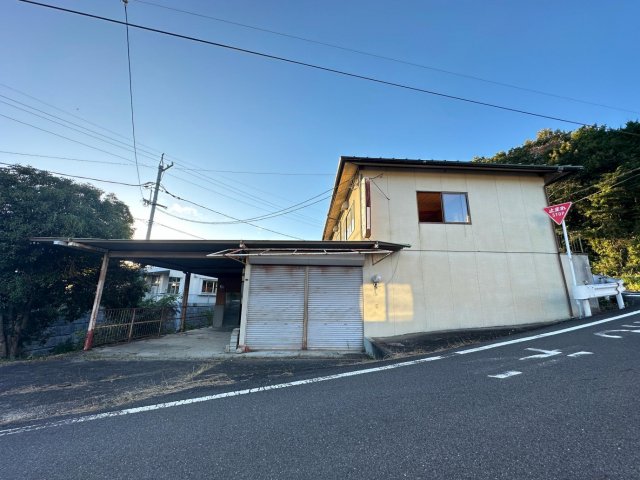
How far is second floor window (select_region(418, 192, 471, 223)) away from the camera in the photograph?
31.1ft

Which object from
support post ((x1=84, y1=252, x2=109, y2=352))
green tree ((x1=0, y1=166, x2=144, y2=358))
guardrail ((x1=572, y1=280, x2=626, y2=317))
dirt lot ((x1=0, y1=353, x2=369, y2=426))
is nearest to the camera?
dirt lot ((x1=0, y1=353, x2=369, y2=426))

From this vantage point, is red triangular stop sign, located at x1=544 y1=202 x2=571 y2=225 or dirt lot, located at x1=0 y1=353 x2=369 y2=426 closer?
dirt lot, located at x1=0 y1=353 x2=369 y2=426

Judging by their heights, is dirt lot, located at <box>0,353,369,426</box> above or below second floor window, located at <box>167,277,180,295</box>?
below

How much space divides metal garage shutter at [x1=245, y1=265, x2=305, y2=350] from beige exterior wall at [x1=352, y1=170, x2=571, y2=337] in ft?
7.05

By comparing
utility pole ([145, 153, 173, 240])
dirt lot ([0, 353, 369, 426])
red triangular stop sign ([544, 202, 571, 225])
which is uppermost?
utility pole ([145, 153, 173, 240])

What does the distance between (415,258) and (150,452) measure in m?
7.99

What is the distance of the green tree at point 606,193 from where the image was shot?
1833cm

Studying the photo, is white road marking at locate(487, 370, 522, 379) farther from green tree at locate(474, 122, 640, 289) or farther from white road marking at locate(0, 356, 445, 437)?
green tree at locate(474, 122, 640, 289)

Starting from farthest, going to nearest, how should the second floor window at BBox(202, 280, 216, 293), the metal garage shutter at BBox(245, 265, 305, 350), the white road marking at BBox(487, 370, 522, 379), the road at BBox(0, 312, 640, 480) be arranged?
1. the second floor window at BBox(202, 280, 216, 293)
2. the metal garage shutter at BBox(245, 265, 305, 350)
3. the white road marking at BBox(487, 370, 522, 379)
4. the road at BBox(0, 312, 640, 480)

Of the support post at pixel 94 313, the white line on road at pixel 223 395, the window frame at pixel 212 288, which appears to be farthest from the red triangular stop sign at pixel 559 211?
the window frame at pixel 212 288

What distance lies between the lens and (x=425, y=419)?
8.99 feet

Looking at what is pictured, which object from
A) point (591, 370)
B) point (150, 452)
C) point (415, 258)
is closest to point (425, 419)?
point (150, 452)

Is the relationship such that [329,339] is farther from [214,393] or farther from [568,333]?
[568,333]

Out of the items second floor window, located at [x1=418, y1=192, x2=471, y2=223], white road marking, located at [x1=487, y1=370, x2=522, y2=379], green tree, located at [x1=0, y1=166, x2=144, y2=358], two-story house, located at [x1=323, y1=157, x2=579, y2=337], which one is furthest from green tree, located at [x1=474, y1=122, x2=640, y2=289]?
green tree, located at [x1=0, y1=166, x2=144, y2=358]
